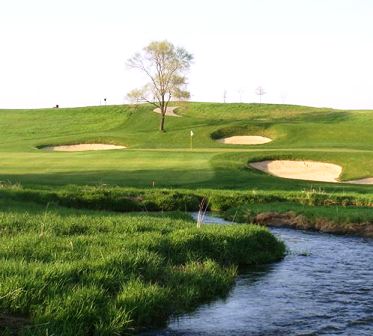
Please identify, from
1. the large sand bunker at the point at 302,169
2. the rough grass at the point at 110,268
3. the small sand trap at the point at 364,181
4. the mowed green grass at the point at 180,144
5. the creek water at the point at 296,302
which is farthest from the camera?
the large sand bunker at the point at 302,169

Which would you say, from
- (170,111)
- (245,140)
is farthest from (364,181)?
(170,111)

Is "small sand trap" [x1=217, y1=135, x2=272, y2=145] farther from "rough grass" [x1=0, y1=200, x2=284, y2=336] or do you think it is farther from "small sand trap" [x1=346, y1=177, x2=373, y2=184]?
"rough grass" [x1=0, y1=200, x2=284, y2=336]

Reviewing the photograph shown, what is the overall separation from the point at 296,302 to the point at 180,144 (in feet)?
207

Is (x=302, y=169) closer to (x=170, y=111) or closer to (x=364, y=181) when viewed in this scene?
(x=364, y=181)

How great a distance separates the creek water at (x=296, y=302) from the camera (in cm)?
1154

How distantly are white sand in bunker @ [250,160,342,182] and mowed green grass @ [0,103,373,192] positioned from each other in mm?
922

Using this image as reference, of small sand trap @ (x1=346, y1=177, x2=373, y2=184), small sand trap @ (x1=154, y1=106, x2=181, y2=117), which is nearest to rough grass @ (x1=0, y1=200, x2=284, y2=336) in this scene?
small sand trap @ (x1=346, y1=177, x2=373, y2=184)

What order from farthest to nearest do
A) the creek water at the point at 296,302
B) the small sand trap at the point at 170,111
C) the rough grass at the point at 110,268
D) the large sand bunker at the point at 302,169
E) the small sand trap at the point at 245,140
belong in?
the small sand trap at the point at 170,111
the small sand trap at the point at 245,140
the large sand bunker at the point at 302,169
the creek water at the point at 296,302
the rough grass at the point at 110,268

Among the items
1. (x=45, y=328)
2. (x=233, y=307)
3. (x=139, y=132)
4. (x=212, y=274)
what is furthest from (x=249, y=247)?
(x=139, y=132)

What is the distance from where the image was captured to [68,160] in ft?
164

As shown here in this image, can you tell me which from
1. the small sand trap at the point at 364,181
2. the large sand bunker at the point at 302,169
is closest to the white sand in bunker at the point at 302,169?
the large sand bunker at the point at 302,169

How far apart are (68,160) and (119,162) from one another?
4.91m

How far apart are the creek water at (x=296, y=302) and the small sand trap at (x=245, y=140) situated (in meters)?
59.0

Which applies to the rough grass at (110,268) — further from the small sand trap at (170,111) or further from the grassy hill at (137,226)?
the small sand trap at (170,111)
